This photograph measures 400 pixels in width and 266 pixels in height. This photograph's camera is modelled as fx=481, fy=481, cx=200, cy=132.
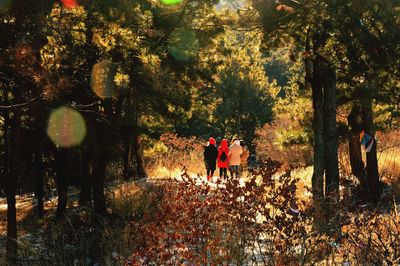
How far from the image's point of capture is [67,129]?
27.5ft

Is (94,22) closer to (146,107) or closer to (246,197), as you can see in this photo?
(246,197)

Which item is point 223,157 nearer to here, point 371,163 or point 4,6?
point 371,163

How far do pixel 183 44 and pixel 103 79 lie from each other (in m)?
2.56

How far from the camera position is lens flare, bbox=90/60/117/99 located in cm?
963

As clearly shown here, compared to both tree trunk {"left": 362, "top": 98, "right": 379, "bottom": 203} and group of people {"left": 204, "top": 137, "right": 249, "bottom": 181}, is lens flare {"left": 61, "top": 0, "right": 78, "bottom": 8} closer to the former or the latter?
tree trunk {"left": 362, "top": 98, "right": 379, "bottom": 203}

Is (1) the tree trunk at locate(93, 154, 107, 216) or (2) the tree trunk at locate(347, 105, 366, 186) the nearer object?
(1) the tree trunk at locate(93, 154, 107, 216)

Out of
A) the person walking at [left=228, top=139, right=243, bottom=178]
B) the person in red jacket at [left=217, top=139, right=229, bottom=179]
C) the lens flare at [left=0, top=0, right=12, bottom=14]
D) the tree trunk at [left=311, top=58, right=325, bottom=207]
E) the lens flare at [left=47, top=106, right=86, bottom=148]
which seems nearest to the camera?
the lens flare at [left=0, top=0, right=12, bottom=14]

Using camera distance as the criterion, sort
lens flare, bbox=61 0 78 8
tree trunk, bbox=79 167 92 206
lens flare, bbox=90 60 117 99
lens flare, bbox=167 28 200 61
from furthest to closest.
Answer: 1. tree trunk, bbox=79 167 92 206
2. lens flare, bbox=167 28 200 61
3. lens flare, bbox=90 60 117 99
4. lens flare, bbox=61 0 78 8

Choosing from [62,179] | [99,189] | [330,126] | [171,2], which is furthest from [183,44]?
[330,126]

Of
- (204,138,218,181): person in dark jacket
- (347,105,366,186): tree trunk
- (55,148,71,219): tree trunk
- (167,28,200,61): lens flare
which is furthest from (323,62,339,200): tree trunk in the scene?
(204,138,218,181): person in dark jacket

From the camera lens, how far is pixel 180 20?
36.8 feet

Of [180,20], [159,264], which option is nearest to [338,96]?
[180,20]

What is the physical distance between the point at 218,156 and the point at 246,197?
37.2ft

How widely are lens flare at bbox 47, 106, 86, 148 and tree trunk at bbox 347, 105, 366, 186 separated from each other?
7.09 meters
